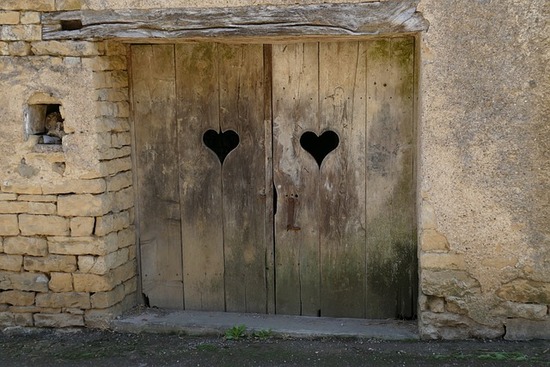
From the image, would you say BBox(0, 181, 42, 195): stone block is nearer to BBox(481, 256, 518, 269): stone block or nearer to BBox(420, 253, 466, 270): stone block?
BBox(420, 253, 466, 270): stone block

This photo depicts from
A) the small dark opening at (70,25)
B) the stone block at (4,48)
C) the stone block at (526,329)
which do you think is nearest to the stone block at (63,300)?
the stone block at (4,48)

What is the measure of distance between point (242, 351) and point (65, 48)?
6.98 feet

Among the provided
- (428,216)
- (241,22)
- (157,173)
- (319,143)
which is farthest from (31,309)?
(428,216)

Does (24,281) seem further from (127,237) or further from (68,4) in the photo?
(68,4)

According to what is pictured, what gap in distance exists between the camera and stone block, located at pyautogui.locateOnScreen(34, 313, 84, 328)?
15.1 ft

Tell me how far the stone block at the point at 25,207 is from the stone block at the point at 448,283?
92.3 inches

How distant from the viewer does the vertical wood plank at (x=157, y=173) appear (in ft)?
15.5

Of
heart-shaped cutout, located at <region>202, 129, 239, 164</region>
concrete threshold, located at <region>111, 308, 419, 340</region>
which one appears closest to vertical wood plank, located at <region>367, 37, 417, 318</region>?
concrete threshold, located at <region>111, 308, 419, 340</region>

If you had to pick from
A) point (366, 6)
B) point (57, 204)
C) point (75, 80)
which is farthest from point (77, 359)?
point (366, 6)

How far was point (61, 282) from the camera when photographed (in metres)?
4.55

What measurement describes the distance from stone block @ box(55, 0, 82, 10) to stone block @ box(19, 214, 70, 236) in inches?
51.0

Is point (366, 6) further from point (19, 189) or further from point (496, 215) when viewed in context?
point (19, 189)

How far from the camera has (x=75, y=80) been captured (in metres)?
4.36

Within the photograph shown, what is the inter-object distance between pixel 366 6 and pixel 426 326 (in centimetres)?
189
